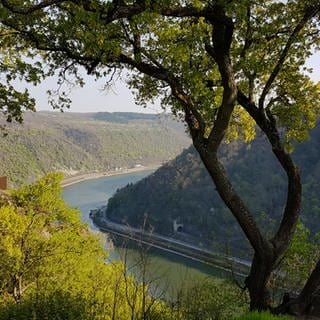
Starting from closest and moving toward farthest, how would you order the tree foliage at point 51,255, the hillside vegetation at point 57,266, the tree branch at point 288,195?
1. the tree branch at point 288,195
2. the hillside vegetation at point 57,266
3. the tree foliage at point 51,255

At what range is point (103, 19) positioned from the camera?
4453 millimetres

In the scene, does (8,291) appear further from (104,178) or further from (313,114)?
(104,178)

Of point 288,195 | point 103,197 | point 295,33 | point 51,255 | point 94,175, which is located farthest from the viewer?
point 94,175

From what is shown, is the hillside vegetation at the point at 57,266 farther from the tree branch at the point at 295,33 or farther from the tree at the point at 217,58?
the tree branch at the point at 295,33

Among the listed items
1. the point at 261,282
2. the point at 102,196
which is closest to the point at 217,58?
the point at 261,282

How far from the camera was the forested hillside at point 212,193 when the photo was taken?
236ft

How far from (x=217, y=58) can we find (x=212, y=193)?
79676 millimetres

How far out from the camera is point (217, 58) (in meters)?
5.25

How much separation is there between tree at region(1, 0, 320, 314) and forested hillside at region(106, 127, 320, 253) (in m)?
59.0

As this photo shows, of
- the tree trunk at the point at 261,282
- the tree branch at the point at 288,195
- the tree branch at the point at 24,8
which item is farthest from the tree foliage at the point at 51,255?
the tree branch at the point at 24,8

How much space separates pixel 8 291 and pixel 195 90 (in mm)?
8482

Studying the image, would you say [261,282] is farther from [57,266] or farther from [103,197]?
[103,197]

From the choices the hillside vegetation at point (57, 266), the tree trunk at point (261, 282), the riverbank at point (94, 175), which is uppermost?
the tree trunk at point (261, 282)

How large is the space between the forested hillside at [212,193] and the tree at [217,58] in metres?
59.0
